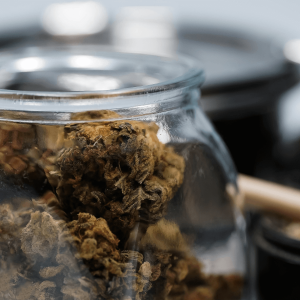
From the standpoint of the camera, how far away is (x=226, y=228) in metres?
0.33

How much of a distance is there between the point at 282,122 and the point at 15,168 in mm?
440

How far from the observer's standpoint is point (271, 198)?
1.37 ft

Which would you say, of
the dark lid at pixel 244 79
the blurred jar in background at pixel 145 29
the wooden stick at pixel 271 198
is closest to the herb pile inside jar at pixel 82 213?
the wooden stick at pixel 271 198

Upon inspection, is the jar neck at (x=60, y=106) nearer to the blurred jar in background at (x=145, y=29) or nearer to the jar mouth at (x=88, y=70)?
the jar mouth at (x=88, y=70)

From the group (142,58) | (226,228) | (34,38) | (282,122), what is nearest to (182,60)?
(142,58)

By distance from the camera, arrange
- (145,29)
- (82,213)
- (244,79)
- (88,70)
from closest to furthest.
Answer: (82,213) → (88,70) → (244,79) → (145,29)

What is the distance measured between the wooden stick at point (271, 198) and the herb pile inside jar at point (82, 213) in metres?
0.19

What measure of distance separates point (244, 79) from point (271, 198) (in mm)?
201

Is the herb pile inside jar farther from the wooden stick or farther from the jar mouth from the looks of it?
the wooden stick

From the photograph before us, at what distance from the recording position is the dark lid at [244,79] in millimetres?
532

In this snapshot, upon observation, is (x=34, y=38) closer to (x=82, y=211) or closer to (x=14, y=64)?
(x=14, y=64)

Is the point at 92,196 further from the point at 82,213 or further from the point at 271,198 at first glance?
the point at 271,198

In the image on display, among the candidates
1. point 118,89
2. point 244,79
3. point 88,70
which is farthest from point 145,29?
point 118,89

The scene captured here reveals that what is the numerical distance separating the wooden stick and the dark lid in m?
0.13
